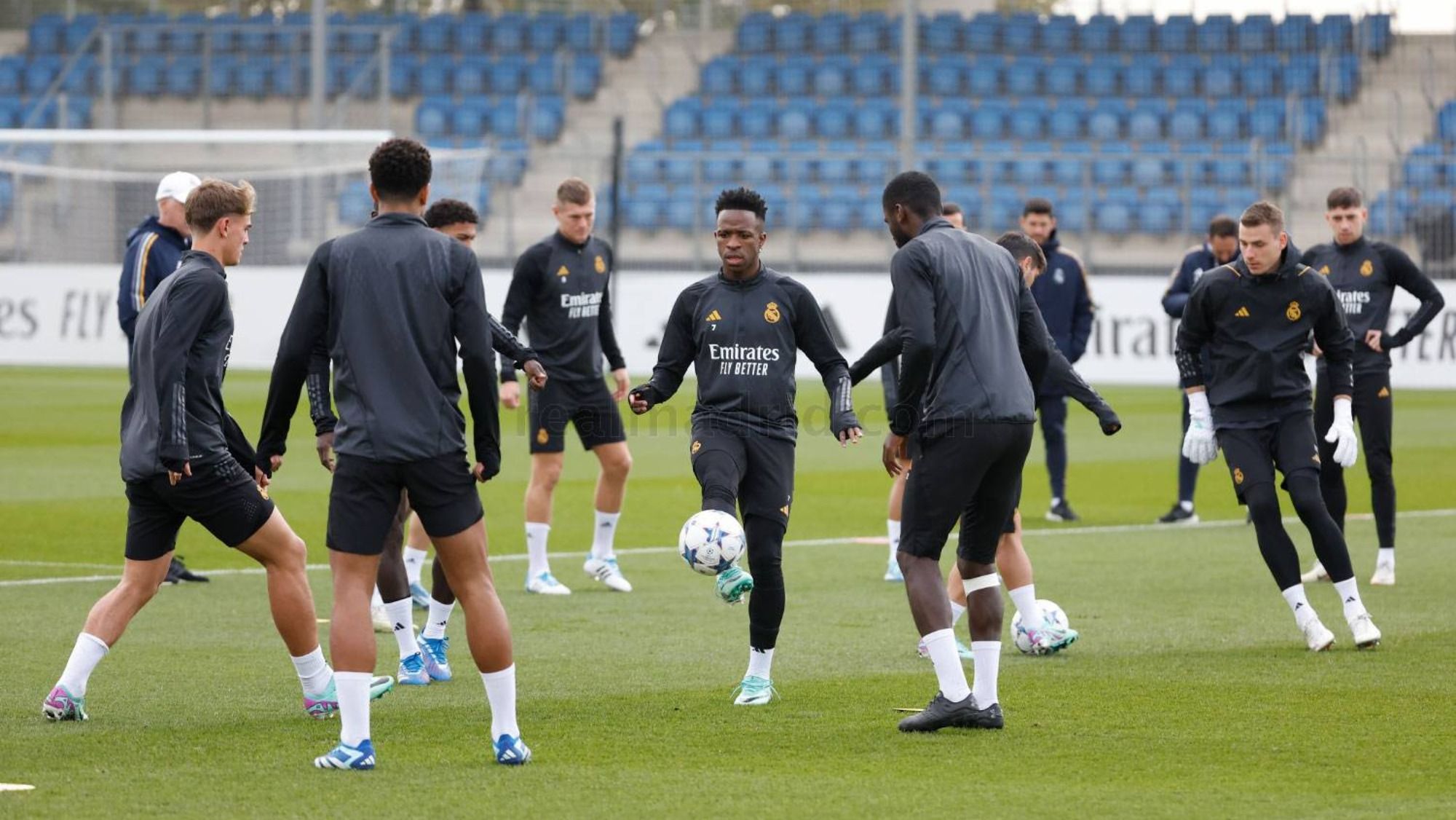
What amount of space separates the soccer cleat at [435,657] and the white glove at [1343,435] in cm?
449

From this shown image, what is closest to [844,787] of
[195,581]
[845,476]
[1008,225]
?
[195,581]

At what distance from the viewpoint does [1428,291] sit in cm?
1137

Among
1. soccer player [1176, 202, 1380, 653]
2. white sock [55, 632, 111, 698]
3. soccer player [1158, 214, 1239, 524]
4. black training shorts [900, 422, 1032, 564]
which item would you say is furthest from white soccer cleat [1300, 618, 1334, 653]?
soccer player [1158, 214, 1239, 524]

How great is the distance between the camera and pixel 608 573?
11156 mm

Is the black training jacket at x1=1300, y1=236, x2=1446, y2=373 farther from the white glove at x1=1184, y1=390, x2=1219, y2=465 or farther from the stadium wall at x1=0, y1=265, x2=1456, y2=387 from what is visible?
the stadium wall at x1=0, y1=265, x2=1456, y2=387

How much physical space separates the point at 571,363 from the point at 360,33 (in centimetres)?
2385

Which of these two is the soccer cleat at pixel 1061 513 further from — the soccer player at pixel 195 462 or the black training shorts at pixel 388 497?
the black training shorts at pixel 388 497

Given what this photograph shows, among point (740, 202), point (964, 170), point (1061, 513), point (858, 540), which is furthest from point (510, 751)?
point (964, 170)

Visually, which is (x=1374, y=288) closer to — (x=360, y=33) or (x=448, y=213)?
(x=448, y=213)

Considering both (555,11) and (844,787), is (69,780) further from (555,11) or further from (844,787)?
(555,11)

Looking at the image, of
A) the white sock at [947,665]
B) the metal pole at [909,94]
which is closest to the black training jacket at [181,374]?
the white sock at [947,665]

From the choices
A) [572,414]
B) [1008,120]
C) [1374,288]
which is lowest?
[572,414]

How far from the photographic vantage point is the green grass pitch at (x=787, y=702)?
583cm

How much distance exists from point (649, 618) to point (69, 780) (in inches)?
169
